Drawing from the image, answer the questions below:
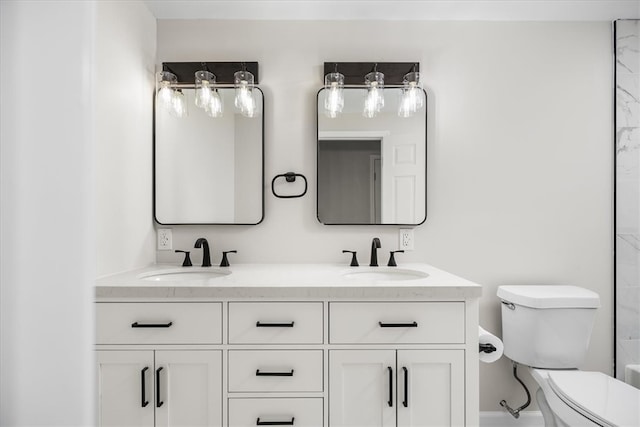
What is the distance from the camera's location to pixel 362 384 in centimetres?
135

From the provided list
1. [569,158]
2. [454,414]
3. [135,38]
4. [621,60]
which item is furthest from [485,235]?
[135,38]

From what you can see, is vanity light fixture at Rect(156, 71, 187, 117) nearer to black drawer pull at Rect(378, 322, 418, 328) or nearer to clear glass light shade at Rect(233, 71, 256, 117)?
clear glass light shade at Rect(233, 71, 256, 117)

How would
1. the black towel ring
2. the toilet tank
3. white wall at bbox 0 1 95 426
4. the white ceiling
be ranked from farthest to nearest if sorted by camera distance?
the black towel ring, the white ceiling, the toilet tank, white wall at bbox 0 1 95 426

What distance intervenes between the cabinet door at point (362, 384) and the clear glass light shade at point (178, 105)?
141 cm

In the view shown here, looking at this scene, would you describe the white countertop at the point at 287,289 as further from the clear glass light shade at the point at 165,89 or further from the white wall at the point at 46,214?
the white wall at the point at 46,214

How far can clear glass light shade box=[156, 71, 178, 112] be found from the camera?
1.91 m

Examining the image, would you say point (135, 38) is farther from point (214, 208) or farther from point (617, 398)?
point (617, 398)

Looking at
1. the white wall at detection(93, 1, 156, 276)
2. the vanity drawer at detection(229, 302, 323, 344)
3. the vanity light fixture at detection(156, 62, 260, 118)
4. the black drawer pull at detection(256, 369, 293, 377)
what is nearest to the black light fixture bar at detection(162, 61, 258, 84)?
the vanity light fixture at detection(156, 62, 260, 118)

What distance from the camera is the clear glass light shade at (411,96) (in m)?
1.90

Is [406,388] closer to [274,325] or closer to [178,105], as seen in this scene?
[274,325]

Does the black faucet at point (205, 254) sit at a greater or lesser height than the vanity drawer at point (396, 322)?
greater

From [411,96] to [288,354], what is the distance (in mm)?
1376

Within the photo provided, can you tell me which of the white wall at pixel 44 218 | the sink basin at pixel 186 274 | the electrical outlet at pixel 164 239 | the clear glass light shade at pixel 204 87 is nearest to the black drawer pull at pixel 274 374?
the sink basin at pixel 186 274

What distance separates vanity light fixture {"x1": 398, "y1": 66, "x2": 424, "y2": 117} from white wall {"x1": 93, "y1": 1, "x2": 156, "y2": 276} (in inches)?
51.3
